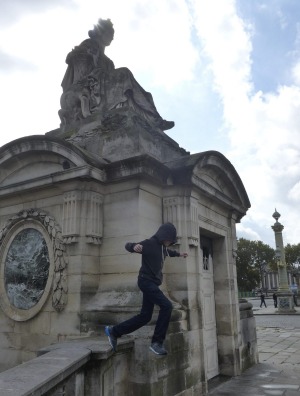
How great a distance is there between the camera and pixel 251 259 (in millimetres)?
53906

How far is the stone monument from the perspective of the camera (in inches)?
202

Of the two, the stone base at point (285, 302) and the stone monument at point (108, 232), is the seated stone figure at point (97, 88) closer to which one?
the stone monument at point (108, 232)

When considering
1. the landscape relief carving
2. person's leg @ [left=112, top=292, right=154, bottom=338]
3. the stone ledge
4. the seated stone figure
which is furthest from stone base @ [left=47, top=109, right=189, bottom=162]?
the stone ledge

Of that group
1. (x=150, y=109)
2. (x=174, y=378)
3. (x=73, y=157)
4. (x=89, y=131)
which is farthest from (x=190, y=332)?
(x=150, y=109)

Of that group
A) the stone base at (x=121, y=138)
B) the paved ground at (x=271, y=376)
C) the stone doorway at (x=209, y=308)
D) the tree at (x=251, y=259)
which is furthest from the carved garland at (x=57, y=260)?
the tree at (x=251, y=259)

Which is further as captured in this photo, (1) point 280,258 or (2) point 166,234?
(1) point 280,258

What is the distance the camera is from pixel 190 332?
17.7ft

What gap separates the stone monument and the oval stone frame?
0.06 ft

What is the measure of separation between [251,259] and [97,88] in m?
50.5

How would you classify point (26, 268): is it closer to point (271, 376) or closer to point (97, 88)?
point (97, 88)

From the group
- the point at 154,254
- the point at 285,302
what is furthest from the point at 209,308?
the point at 285,302

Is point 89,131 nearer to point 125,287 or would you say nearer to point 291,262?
point 125,287

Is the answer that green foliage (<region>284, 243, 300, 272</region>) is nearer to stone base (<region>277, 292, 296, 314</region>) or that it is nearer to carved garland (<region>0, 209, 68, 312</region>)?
stone base (<region>277, 292, 296, 314</region>)

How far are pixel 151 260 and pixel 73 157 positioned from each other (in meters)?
2.25
